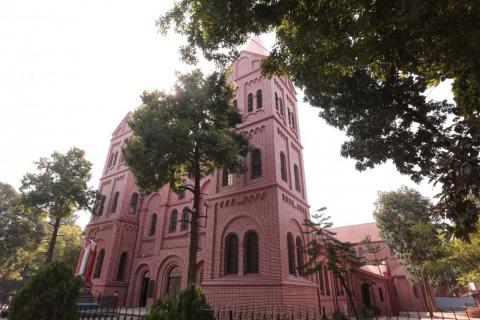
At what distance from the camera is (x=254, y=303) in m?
11.7

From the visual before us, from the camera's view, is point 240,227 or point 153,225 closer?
point 240,227

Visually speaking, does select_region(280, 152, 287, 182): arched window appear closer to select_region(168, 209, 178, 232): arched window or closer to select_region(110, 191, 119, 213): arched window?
select_region(168, 209, 178, 232): arched window

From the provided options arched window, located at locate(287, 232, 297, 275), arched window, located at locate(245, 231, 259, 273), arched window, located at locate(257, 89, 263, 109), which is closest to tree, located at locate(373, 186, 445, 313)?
arched window, located at locate(287, 232, 297, 275)

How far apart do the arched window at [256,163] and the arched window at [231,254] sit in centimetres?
371

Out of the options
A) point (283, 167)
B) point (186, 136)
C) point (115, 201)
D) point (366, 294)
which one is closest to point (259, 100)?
point (283, 167)

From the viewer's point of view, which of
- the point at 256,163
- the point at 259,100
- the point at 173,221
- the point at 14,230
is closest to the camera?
the point at 256,163

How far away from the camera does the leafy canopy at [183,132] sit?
39.7 feet

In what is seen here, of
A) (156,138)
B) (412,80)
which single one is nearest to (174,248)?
(156,138)

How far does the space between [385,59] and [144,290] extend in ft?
72.3

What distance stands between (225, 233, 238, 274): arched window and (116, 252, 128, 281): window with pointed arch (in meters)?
12.0

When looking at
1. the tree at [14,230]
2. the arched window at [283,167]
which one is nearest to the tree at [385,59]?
the arched window at [283,167]

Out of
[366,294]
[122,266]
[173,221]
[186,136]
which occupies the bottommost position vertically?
[366,294]

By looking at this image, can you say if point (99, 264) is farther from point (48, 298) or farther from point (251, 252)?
point (48, 298)

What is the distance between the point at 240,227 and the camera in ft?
46.6
